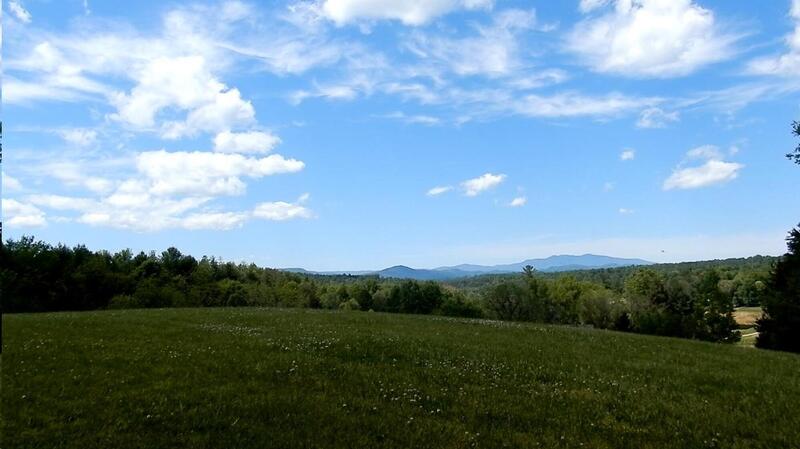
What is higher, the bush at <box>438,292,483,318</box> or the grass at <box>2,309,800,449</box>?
the grass at <box>2,309,800,449</box>

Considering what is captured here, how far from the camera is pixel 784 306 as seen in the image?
41.4m

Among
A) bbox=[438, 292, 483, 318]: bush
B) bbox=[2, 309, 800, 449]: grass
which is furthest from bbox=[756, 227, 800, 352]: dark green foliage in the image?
bbox=[438, 292, 483, 318]: bush

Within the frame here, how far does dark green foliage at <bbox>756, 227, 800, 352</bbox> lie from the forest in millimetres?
1155

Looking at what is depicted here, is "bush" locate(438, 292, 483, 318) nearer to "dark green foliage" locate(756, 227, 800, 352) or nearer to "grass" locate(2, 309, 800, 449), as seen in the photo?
"dark green foliage" locate(756, 227, 800, 352)

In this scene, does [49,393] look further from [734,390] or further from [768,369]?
[768,369]

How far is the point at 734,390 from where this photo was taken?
14.1m

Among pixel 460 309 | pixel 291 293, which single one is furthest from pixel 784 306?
pixel 291 293

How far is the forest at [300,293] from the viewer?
70500 mm

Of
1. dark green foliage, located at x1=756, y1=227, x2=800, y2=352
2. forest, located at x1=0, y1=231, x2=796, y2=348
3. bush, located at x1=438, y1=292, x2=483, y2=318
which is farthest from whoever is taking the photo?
bush, located at x1=438, y1=292, x2=483, y2=318

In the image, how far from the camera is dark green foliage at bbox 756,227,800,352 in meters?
41.0

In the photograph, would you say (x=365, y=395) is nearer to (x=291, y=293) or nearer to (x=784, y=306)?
(x=784, y=306)

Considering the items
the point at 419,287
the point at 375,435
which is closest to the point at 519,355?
the point at 375,435

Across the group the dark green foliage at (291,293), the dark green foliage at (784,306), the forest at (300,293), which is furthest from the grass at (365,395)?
the dark green foliage at (291,293)

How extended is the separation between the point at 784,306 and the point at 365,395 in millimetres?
42640
